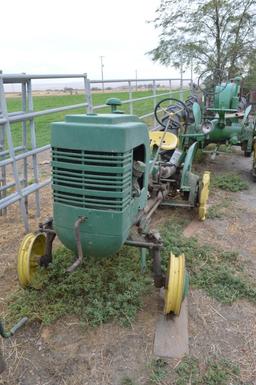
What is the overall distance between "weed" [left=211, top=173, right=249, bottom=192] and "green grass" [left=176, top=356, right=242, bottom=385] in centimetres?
348

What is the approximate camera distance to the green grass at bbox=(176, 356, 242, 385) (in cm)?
202

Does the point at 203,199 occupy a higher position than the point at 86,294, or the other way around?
the point at 203,199

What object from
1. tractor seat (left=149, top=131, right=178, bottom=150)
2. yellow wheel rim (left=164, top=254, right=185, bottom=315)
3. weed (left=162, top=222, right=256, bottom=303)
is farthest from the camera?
tractor seat (left=149, top=131, right=178, bottom=150)

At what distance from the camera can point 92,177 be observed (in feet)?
6.75

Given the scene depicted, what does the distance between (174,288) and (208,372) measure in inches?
20.5

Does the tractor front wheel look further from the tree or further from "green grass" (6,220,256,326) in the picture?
the tree

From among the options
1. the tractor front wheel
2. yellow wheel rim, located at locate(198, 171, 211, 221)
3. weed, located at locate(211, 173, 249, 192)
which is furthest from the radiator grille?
weed, located at locate(211, 173, 249, 192)

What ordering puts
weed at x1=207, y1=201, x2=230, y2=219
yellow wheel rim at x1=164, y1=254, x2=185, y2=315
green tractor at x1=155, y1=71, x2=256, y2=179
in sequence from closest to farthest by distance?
yellow wheel rim at x1=164, y1=254, x2=185, y2=315, weed at x1=207, y1=201, x2=230, y2=219, green tractor at x1=155, y1=71, x2=256, y2=179

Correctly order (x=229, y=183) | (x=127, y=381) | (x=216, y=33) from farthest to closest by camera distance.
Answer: (x=216, y=33), (x=229, y=183), (x=127, y=381)

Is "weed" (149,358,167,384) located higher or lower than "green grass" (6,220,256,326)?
lower

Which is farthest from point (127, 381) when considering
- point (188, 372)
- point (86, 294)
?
point (86, 294)

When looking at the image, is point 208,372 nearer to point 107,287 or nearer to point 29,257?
point 107,287

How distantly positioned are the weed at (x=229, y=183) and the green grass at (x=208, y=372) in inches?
137

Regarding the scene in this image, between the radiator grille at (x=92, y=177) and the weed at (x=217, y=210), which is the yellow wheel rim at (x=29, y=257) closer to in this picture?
the radiator grille at (x=92, y=177)
